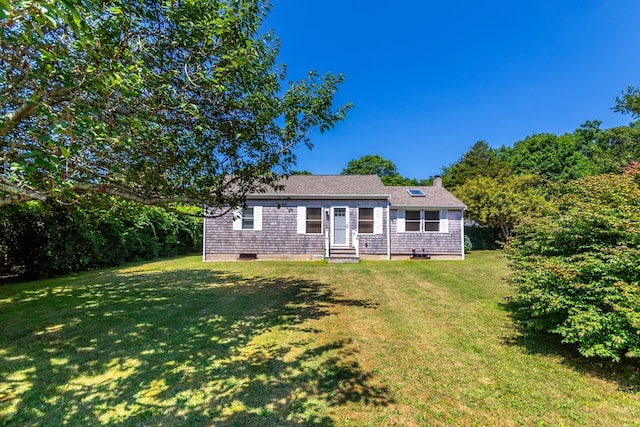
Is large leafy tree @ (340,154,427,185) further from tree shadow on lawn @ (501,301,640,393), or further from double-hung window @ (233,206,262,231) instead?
tree shadow on lawn @ (501,301,640,393)

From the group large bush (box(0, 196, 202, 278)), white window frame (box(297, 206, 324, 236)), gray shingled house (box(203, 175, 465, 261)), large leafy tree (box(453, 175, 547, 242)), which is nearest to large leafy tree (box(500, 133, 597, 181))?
large leafy tree (box(453, 175, 547, 242))

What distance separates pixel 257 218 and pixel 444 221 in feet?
30.4

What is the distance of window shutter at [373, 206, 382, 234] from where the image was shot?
544 inches

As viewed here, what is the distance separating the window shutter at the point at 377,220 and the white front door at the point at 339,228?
1.38 meters

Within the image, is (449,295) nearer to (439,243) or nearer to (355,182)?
(439,243)

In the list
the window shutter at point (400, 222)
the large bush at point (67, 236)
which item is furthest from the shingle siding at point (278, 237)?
the large bush at point (67, 236)

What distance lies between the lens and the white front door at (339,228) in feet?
45.7

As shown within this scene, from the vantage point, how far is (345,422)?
2471 millimetres

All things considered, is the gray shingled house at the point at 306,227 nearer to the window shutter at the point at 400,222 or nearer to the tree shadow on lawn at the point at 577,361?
the window shutter at the point at 400,222

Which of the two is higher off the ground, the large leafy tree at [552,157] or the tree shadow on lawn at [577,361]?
the large leafy tree at [552,157]

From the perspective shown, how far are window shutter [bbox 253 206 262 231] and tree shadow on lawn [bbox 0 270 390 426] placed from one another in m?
→ 7.26

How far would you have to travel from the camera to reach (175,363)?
11.6 feet

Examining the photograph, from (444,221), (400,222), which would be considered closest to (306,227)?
(400,222)

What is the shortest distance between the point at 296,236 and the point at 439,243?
716cm
